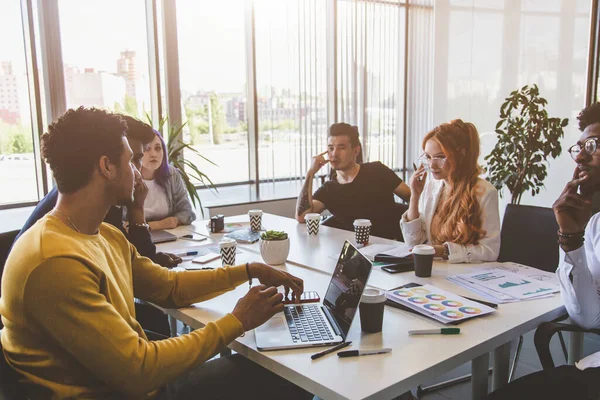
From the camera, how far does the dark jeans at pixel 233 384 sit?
5.08 ft

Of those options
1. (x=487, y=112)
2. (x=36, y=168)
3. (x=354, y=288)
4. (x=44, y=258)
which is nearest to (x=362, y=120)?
(x=487, y=112)

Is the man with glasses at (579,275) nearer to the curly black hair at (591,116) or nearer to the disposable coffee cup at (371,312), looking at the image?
the curly black hair at (591,116)

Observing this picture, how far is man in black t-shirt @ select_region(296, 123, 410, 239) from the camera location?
327 centimetres

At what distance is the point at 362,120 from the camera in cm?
541

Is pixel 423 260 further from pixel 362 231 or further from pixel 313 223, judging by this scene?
pixel 313 223

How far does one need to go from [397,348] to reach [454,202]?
114 cm

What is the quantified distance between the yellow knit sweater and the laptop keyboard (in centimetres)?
17

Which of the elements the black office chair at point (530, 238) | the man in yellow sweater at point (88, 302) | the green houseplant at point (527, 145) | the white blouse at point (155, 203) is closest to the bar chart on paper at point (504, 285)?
the black office chair at point (530, 238)

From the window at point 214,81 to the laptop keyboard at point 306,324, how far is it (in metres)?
3.25

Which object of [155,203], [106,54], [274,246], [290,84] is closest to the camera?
[274,246]

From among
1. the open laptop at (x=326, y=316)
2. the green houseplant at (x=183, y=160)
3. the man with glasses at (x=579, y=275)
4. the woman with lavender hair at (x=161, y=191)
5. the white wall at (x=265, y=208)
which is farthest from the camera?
the white wall at (x=265, y=208)

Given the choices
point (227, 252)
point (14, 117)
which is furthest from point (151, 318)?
point (14, 117)

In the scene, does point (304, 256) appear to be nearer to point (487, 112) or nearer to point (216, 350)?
point (216, 350)

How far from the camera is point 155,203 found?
310cm
